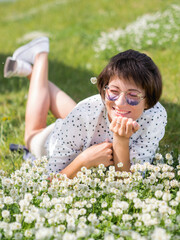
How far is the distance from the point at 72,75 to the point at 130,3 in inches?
275

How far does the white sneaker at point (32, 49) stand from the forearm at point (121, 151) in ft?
7.88

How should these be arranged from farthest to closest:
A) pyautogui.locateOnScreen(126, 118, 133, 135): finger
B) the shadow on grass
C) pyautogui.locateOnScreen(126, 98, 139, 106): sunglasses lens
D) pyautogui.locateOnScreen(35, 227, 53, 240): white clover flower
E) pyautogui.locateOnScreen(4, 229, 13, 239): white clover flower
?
the shadow on grass → pyautogui.locateOnScreen(126, 98, 139, 106): sunglasses lens → pyautogui.locateOnScreen(126, 118, 133, 135): finger → pyautogui.locateOnScreen(4, 229, 13, 239): white clover flower → pyautogui.locateOnScreen(35, 227, 53, 240): white clover flower

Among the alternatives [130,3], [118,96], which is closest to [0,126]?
[118,96]

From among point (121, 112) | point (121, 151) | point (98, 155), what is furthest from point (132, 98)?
point (98, 155)

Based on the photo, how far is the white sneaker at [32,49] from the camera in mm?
4859

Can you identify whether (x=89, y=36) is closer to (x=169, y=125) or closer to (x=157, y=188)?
(x=169, y=125)

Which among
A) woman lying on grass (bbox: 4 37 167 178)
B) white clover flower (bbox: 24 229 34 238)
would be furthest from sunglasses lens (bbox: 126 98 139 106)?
white clover flower (bbox: 24 229 34 238)

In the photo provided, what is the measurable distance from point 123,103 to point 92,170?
640 mm

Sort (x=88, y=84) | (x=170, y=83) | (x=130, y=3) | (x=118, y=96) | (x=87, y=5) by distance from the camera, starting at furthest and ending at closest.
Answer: (x=87, y=5)
(x=130, y=3)
(x=88, y=84)
(x=170, y=83)
(x=118, y=96)

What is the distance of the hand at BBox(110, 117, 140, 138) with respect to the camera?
8.81 feet

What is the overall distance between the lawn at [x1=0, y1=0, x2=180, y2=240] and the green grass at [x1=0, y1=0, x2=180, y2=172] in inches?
0.8

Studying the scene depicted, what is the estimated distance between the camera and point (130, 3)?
12961 mm

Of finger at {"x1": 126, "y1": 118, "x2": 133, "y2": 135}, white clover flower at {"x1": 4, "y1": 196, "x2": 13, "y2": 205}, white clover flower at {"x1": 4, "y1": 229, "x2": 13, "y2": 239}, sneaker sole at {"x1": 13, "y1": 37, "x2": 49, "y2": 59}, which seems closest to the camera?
white clover flower at {"x1": 4, "y1": 229, "x2": 13, "y2": 239}

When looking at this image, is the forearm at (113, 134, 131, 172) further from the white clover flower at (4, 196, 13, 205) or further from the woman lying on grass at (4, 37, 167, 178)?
the white clover flower at (4, 196, 13, 205)
